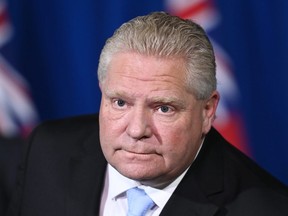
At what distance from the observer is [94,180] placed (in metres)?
1.60

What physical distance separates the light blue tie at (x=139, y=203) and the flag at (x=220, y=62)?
25.3 inches

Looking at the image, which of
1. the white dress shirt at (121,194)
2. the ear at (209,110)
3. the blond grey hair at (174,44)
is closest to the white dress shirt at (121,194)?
the white dress shirt at (121,194)

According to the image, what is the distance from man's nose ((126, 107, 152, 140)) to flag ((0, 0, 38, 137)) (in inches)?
34.7

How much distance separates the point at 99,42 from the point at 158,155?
0.81m

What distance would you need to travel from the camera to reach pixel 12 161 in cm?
183

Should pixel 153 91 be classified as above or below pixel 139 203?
above

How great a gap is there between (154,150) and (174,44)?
21 cm

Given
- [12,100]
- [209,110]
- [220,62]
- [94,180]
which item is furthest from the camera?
[12,100]

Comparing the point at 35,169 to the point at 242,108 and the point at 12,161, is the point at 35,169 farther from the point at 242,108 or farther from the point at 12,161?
the point at 242,108

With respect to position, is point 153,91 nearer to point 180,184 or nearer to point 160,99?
point 160,99

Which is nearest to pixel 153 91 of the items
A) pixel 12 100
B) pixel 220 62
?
pixel 220 62

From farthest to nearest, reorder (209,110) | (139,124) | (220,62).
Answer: (220,62) < (209,110) < (139,124)

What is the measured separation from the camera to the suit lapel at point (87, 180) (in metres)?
1.57

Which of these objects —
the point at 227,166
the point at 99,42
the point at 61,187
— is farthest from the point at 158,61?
the point at 99,42
